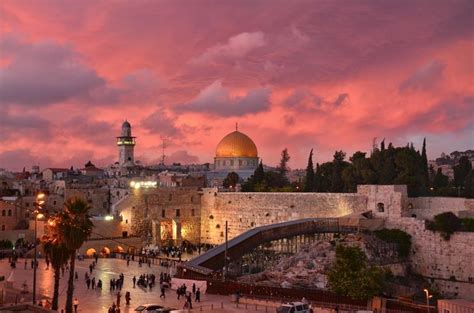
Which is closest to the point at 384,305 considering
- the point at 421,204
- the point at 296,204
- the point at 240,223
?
the point at 421,204

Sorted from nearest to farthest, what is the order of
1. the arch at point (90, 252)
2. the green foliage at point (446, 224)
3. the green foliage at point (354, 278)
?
1. the green foliage at point (354, 278)
2. the green foliage at point (446, 224)
3. the arch at point (90, 252)

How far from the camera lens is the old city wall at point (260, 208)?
41.8m

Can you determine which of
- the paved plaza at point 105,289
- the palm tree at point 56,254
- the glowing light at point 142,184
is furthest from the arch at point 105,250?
the palm tree at point 56,254

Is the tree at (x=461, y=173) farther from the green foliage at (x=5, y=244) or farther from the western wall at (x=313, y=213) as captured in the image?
the green foliage at (x=5, y=244)

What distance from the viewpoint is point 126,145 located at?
73500mm

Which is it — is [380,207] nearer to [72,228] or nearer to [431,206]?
[431,206]

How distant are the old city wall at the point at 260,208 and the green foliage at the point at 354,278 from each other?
1446 cm

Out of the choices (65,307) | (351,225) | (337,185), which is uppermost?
(337,185)

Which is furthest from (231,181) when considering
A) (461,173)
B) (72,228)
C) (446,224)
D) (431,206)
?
(72,228)

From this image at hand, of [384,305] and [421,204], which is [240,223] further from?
[384,305]

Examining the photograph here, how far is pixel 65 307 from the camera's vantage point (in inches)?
899

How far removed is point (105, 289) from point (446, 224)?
1918cm

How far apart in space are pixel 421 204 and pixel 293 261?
10.4m

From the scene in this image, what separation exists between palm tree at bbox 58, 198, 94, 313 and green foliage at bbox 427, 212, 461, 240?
20826mm
